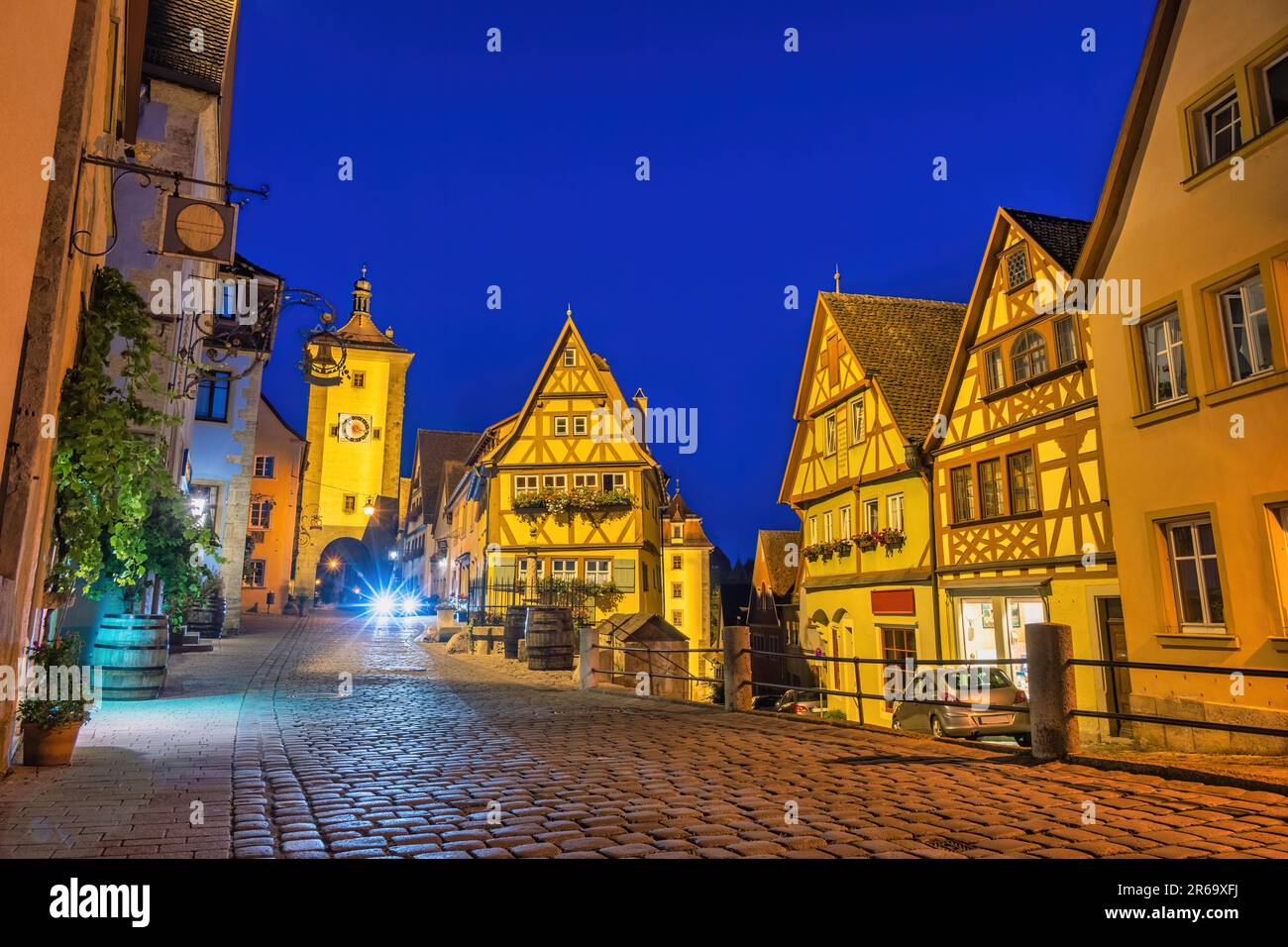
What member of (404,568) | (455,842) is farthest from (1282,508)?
(404,568)

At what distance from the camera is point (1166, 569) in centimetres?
1123

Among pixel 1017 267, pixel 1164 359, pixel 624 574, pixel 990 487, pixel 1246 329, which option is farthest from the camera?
pixel 624 574

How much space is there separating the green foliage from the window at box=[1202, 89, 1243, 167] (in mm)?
13943

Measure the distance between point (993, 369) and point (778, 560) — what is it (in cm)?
2806

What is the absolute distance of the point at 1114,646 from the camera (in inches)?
→ 537

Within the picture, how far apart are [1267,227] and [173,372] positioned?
16.9 m

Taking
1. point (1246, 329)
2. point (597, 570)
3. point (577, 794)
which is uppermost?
point (1246, 329)

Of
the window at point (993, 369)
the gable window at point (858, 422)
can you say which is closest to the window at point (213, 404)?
the gable window at point (858, 422)

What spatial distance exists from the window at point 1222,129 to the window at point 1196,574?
4914 millimetres

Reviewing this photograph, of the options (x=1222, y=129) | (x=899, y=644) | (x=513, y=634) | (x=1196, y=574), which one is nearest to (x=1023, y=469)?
(x=1196, y=574)

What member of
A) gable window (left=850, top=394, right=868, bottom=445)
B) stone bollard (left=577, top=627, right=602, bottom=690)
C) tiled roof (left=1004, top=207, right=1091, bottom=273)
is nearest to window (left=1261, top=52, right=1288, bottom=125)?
tiled roof (left=1004, top=207, right=1091, bottom=273)

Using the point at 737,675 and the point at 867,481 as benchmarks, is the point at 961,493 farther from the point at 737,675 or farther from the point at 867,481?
the point at 737,675

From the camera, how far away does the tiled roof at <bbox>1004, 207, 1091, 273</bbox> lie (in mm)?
14898
